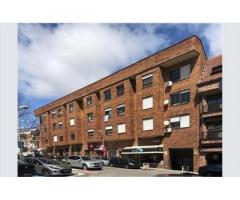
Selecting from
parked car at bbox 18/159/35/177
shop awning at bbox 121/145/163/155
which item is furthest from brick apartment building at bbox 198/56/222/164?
parked car at bbox 18/159/35/177

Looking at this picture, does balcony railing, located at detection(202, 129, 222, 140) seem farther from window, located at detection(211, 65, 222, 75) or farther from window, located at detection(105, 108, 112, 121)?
window, located at detection(105, 108, 112, 121)

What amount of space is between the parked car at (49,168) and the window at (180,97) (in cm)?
536

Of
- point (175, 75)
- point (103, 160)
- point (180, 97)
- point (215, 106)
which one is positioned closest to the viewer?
point (215, 106)

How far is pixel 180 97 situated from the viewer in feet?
39.9

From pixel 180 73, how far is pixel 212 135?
292 cm

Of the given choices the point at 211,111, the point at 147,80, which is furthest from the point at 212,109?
the point at 147,80

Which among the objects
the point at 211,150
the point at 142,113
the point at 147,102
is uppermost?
the point at 147,102

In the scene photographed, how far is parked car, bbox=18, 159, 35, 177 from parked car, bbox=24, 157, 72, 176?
0.79 ft

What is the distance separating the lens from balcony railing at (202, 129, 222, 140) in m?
11.1

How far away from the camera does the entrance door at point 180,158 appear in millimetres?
11391

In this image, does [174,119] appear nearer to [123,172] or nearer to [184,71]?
[184,71]

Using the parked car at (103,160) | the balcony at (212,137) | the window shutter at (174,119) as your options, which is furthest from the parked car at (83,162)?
the balcony at (212,137)

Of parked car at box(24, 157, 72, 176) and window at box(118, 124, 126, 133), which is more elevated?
window at box(118, 124, 126, 133)
